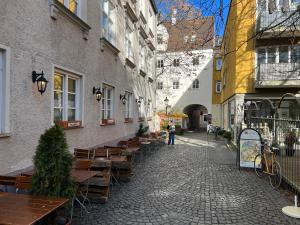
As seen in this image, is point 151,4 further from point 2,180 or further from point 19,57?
point 2,180

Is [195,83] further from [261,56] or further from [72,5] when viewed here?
[72,5]

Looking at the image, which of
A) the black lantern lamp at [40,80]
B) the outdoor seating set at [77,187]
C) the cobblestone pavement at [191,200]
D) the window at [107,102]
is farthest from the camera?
the window at [107,102]

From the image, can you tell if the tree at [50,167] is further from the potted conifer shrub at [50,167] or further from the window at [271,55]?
the window at [271,55]

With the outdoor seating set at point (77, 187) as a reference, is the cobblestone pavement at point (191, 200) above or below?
below

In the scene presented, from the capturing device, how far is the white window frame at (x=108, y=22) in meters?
11.8

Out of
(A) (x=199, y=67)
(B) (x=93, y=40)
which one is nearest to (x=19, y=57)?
(B) (x=93, y=40)

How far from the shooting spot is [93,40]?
10.4 metres

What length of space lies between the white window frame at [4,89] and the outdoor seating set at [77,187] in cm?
103

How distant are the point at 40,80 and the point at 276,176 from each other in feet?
21.9

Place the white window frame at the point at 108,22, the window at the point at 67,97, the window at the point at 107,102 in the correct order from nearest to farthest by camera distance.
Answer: the window at the point at 67,97 < the white window frame at the point at 108,22 < the window at the point at 107,102

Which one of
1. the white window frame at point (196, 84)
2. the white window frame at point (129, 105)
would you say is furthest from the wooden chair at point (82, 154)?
the white window frame at point (196, 84)

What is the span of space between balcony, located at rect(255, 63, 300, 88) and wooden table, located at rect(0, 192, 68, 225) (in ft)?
52.6

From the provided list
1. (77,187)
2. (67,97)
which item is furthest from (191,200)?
(67,97)

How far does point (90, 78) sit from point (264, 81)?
37.4 feet
